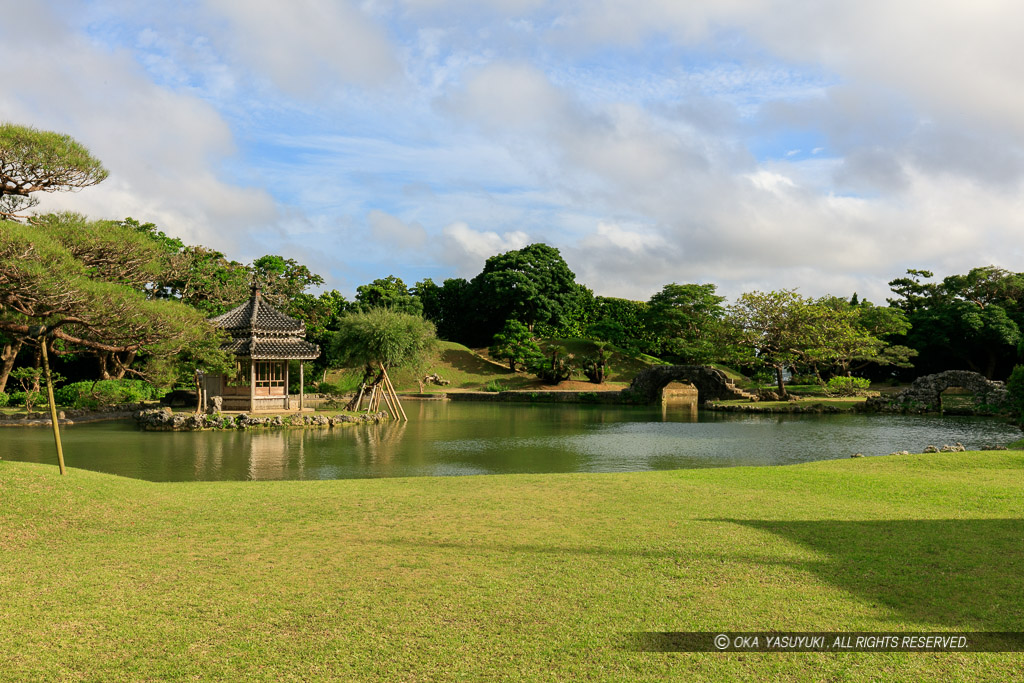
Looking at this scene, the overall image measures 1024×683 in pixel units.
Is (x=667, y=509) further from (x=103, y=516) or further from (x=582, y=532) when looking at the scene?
(x=103, y=516)

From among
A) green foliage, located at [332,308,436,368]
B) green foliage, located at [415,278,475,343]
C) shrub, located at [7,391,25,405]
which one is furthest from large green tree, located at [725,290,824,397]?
shrub, located at [7,391,25,405]

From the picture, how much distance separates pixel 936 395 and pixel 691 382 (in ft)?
42.3

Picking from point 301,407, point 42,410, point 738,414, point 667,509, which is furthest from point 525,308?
point 667,509

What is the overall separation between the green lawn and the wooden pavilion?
18.4 metres

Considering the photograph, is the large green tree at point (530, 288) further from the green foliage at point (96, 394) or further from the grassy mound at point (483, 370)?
the green foliage at point (96, 394)

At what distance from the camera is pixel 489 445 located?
778 inches

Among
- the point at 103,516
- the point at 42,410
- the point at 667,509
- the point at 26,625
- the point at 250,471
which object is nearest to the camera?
the point at 26,625

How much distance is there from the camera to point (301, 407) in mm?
28922

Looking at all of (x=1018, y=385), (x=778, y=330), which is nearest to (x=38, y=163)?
(x=1018, y=385)

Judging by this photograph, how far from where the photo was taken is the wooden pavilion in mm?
27688

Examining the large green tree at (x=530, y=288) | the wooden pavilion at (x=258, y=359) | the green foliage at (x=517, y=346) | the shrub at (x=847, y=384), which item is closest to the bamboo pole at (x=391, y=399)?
the wooden pavilion at (x=258, y=359)

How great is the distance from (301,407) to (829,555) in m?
25.6

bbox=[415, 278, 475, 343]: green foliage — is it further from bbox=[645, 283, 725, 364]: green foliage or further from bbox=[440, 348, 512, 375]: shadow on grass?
bbox=[645, 283, 725, 364]: green foliage

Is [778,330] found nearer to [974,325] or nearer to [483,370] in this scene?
[974,325]
